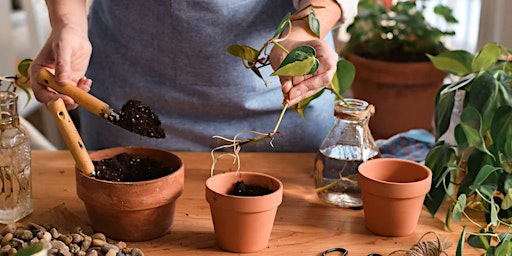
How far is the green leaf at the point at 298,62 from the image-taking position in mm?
993

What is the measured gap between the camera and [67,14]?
Result: 1.29 meters

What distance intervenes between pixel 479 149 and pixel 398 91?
1.48 meters

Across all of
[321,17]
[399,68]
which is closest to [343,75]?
[321,17]

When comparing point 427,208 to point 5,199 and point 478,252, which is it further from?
point 5,199

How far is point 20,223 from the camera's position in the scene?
3.53ft

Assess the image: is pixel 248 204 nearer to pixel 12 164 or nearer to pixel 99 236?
pixel 99 236

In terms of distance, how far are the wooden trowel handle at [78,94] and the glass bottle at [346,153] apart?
0.39 meters

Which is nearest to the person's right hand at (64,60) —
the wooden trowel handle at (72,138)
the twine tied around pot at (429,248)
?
the wooden trowel handle at (72,138)

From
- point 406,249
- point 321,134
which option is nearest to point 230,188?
point 406,249

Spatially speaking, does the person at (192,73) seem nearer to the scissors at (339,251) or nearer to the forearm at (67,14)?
the forearm at (67,14)

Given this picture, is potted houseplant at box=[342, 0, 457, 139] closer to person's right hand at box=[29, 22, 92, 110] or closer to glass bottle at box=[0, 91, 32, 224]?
person's right hand at box=[29, 22, 92, 110]

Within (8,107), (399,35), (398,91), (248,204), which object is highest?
(8,107)

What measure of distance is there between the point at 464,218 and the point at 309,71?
1.25 ft

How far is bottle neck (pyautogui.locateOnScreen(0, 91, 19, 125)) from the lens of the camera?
111 centimetres
